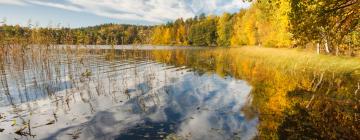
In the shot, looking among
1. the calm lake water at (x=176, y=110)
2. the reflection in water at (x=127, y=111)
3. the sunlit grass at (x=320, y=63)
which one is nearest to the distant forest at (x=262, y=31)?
the sunlit grass at (x=320, y=63)

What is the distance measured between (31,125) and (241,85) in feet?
54.3

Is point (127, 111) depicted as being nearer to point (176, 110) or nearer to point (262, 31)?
point (176, 110)

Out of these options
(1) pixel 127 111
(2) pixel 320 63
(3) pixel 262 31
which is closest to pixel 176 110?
(1) pixel 127 111

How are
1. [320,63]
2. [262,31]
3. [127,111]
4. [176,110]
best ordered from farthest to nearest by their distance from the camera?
[262,31] → [320,63] → [176,110] → [127,111]

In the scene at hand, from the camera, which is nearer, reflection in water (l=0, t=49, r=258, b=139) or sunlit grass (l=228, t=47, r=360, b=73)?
reflection in water (l=0, t=49, r=258, b=139)

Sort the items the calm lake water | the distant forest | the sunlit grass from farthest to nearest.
Result: 1. the sunlit grass
2. the distant forest
3. the calm lake water

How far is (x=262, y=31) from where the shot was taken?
7394cm

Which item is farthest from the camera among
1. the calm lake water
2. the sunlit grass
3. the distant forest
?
the sunlit grass

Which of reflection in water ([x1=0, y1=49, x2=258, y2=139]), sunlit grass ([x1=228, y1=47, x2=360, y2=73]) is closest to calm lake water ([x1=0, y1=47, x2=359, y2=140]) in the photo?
reflection in water ([x1=0, y1=49, x2=258, y2=139])

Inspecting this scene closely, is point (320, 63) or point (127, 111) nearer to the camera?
point (127, 111)

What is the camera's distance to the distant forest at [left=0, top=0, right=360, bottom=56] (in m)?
14.8

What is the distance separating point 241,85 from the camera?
83.8 ft

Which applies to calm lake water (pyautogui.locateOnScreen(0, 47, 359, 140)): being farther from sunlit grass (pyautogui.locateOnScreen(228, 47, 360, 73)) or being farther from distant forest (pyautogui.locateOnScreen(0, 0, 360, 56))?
sunlit grass (pyautogui.locateOnScreen(228, 47, 360, 73))

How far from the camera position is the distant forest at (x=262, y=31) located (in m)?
14.8
